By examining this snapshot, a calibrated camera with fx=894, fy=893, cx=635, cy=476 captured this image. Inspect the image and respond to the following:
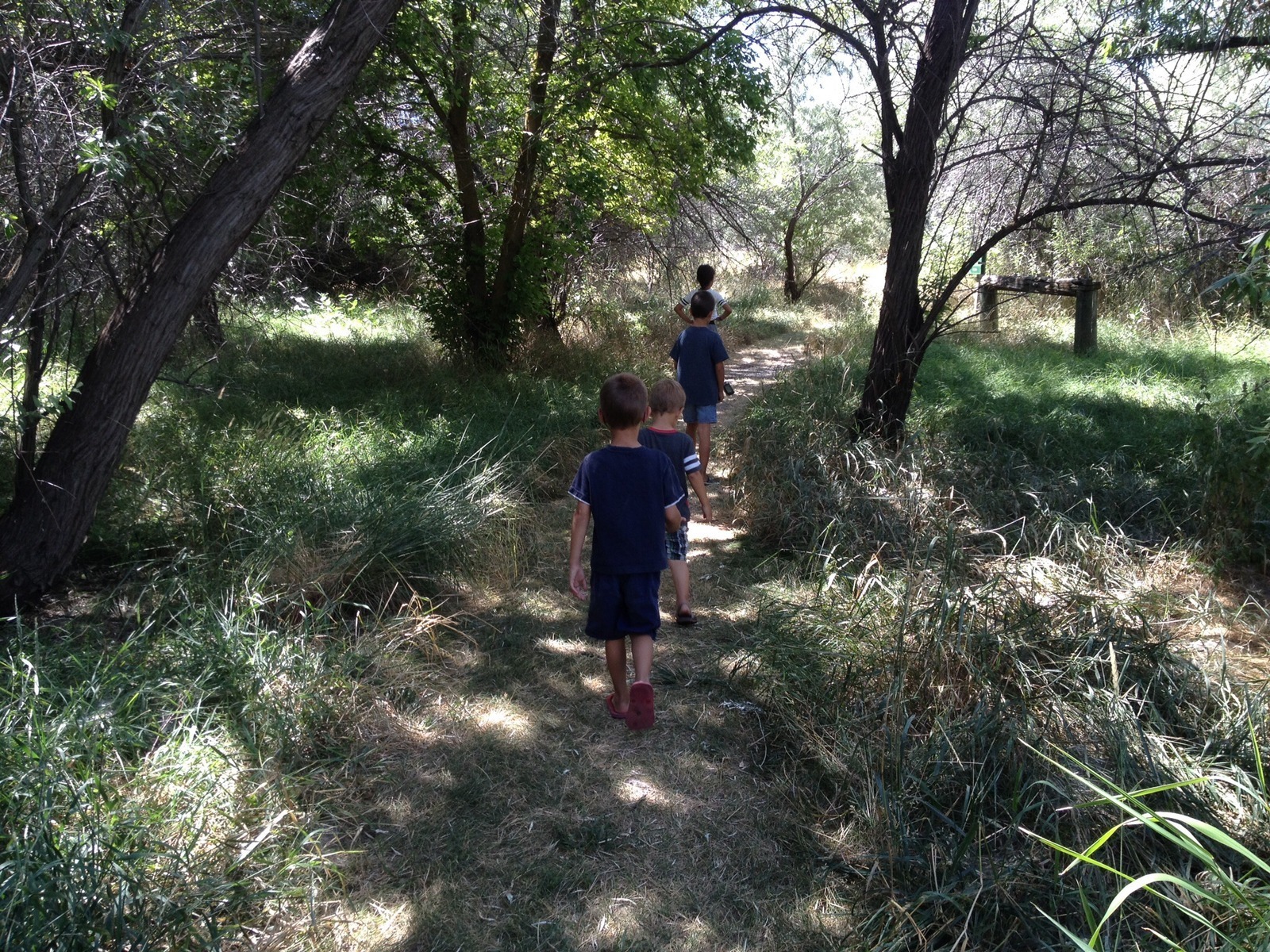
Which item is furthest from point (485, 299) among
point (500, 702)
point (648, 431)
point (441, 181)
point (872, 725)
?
point (872, 725)

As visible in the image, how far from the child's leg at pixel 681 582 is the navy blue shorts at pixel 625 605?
92 centimetres

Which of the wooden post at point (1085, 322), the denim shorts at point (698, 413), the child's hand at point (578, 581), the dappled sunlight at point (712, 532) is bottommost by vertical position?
the dappled sunlight at point (712, 532)

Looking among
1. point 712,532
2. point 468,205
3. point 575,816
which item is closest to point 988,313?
point 468,205

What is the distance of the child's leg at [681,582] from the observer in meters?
4.65

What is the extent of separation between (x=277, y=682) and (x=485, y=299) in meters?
6.89

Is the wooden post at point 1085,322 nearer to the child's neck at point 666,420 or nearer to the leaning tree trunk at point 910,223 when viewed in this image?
the leaning tree trunk at point 910,223

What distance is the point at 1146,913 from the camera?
2.45 metres

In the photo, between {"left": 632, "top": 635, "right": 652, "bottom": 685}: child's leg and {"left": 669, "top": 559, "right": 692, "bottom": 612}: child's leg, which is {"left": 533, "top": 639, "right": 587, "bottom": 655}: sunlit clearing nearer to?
{"left": 669, "top": 559, "right": 692, "bottom": 612}: child's leg

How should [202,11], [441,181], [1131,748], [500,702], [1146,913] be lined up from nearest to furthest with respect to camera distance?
[1146,913] → [1131,748] → [500,702] → [202,11] → [441,181]

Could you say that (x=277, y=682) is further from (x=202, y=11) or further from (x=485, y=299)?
(x=485, y=299)

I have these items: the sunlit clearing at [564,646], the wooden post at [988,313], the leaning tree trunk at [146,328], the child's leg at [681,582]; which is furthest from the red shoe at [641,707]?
the wooden post at [988,313]

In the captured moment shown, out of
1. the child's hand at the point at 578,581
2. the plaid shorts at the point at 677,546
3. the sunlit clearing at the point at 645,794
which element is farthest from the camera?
the plaid shorts at the point at 677,546

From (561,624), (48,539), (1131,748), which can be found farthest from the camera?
(561,624)

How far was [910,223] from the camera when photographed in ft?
21.2
